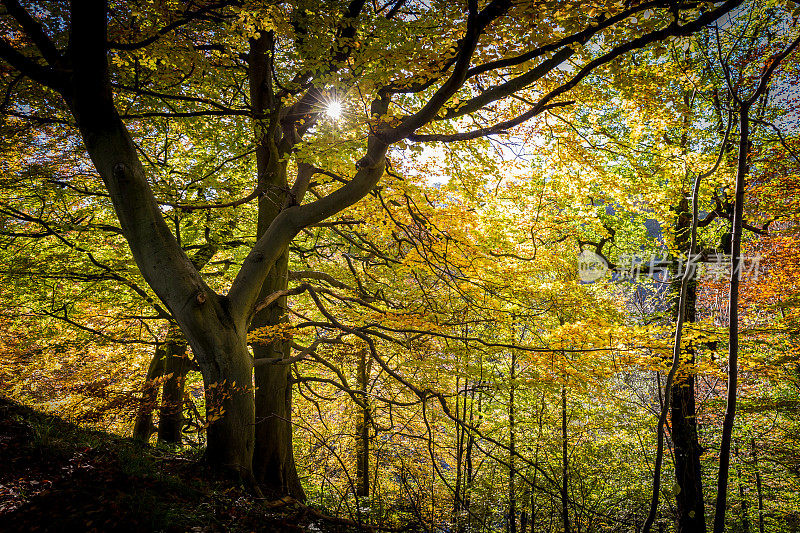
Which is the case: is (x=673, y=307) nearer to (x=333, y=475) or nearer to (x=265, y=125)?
(x=265, y=125)

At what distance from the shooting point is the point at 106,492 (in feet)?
10.3

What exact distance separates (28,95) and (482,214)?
21.9 ft

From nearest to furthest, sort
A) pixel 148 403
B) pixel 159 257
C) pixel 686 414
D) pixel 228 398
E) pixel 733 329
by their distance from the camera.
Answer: pixel 733 329, pixel 159 257, pixel 228 398, pixel 148 403, pixel 686 414

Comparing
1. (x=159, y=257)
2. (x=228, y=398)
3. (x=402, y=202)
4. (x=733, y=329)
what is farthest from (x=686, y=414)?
(x=159, y=257)

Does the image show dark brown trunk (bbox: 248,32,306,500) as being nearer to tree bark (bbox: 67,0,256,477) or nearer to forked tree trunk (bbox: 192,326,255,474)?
forked tree trunk (bbox: 192,326,255,474)

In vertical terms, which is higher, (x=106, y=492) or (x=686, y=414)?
(x=686, y=414)

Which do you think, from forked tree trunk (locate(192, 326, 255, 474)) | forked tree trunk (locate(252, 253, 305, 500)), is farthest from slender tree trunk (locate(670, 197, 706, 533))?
forked tree trunk (locate(192, 326, 255, 474))

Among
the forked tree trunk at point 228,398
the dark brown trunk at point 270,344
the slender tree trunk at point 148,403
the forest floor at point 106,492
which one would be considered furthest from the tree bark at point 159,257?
the dark brown trunk at point 270,344

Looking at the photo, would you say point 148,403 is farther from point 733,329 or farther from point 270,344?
point 733,329

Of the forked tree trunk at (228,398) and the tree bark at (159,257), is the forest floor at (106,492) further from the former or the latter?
the tree bark at (159,257)

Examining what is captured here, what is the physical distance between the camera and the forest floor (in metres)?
2.77

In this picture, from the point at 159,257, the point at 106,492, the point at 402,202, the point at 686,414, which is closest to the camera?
the point at 106,492

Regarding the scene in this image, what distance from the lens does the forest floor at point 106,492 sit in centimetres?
277

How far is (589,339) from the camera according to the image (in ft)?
17.5
